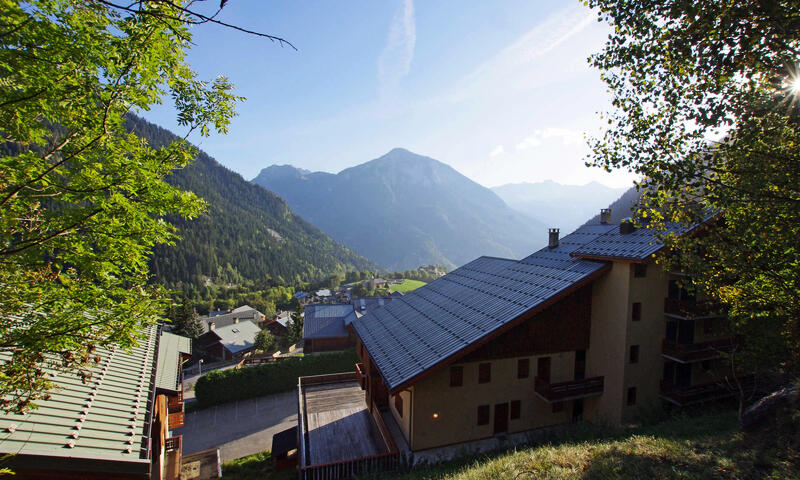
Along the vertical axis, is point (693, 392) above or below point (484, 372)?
below

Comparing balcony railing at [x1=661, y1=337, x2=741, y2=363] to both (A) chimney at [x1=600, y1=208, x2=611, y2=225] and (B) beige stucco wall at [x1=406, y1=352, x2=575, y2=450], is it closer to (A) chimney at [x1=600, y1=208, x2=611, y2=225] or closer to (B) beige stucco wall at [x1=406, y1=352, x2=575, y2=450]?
(B) beige stucco wall at [x1=406, y1=352, x2=575, y2=450]

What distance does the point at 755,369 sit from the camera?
42.1 ft

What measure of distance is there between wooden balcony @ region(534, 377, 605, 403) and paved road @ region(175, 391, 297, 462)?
19.0 m

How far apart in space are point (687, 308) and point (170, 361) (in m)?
24.8

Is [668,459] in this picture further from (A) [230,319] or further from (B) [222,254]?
(B) [222,254]

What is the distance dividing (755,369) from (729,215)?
835 centimetres

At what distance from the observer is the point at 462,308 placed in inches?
723

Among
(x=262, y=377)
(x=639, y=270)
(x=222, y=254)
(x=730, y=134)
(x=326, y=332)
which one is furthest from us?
(x=222, y=254)

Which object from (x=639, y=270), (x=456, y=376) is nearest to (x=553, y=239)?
(x=639, y=270)

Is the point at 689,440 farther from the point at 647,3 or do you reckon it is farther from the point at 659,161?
the point at 647,3

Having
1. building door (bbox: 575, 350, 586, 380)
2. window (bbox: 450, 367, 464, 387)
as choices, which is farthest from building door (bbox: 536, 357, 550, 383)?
window (bbox: 450, 367, 464, 387)

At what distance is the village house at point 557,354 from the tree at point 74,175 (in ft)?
36.2

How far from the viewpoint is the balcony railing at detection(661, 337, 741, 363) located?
53.5 ft

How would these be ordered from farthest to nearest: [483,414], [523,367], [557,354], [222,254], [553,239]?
1. [222,254]
2. [553,239]
3. [557,354]
4. [523,367]
5. [483,414]
